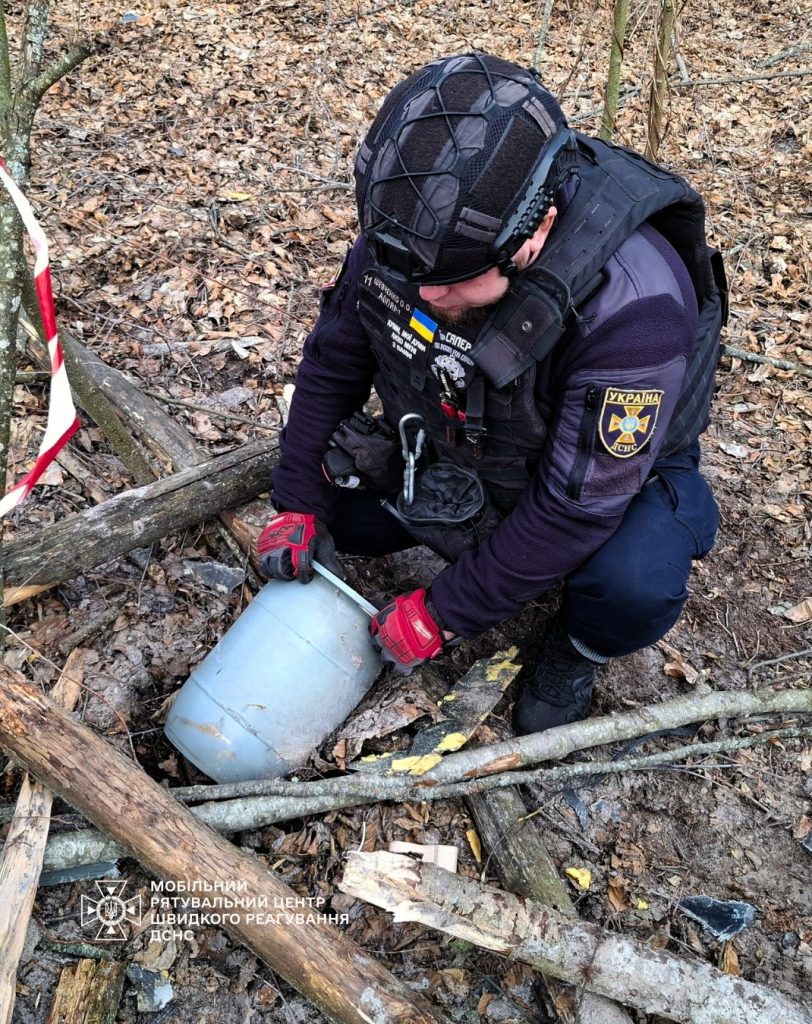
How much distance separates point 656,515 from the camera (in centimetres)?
253

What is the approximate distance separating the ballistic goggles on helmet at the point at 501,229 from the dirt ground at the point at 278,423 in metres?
1.49

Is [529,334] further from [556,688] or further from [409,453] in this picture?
[556,688]

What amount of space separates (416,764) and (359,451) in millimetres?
1132

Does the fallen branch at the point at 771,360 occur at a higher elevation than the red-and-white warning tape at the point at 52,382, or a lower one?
lower

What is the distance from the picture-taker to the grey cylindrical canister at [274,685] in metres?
2.41

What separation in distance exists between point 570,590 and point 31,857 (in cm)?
181

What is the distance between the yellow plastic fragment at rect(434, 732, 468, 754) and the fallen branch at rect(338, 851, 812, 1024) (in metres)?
0.45

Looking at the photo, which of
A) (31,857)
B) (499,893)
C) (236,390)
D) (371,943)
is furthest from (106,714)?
(236,390)

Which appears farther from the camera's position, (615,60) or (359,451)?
(615,60)

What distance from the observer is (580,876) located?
2480mm

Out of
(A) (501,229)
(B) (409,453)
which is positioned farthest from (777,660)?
(A) (501,229)

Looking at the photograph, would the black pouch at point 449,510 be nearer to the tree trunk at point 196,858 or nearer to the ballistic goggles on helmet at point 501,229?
the ballistic goggles on helmet at point 501,229

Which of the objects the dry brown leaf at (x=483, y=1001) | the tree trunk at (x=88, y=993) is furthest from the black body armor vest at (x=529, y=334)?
the tree trunk at (x=88, y=993)

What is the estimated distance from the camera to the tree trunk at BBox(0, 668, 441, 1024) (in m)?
1.91
